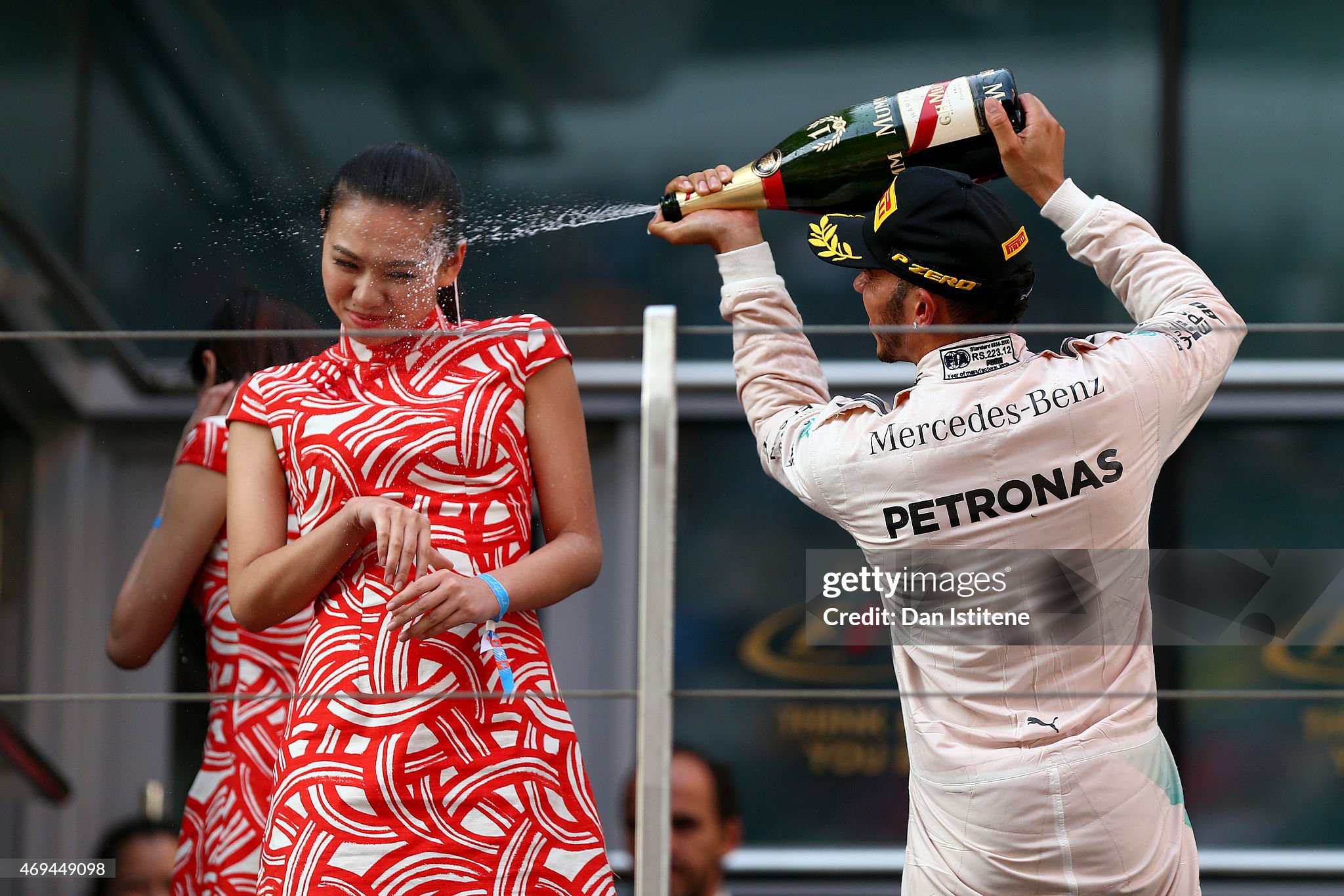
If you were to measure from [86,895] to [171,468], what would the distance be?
0.47 meters

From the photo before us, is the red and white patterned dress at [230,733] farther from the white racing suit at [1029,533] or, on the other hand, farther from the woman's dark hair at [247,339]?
the white racing suit at [1029,533]

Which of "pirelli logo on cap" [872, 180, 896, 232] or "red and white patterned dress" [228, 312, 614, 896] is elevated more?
"pirelli logo on cap" [872, 180, 896, 232]

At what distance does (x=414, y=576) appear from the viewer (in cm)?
123

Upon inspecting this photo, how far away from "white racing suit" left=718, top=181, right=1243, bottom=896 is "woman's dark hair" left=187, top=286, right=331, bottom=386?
591 mm

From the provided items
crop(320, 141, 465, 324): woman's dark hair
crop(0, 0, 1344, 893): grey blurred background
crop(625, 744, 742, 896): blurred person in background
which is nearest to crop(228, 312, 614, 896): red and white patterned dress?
crop(320, 141, 465, 324): woman's dark hair

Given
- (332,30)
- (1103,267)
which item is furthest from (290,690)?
(332,30)

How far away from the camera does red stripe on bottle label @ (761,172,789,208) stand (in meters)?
1.40

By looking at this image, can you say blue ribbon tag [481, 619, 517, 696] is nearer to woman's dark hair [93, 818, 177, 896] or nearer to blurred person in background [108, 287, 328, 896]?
blurred person in background [108, 287, 328, 896]

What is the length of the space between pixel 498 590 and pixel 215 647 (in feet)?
1.61

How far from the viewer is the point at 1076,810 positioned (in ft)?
3.81

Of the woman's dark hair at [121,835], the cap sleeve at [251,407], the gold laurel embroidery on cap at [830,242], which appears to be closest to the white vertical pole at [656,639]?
the gold laurel embroidery on cap at [830,242]

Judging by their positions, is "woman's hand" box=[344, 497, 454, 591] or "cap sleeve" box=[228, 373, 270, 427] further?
"cap sleeve" box=[228, 373, 270, 427]

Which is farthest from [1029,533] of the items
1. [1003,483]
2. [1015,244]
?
[1015,244]

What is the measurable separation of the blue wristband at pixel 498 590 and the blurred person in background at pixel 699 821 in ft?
2.45
